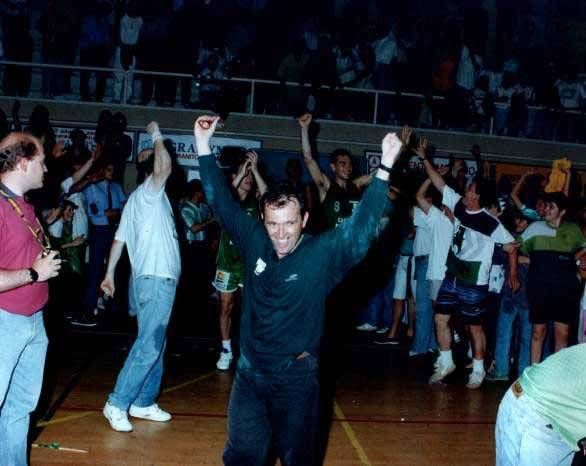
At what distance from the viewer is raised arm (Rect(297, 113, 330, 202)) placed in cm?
815

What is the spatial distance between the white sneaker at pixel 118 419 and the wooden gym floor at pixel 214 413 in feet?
0.19

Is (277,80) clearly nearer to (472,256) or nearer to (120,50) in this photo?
(120,50)

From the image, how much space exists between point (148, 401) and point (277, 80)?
11112mm

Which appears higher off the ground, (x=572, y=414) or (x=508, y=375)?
(x=572, y=414)

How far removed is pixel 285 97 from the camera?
16672mm

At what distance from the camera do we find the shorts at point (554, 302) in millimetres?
8500

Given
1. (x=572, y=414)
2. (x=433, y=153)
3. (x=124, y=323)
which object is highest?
(x=433, y=153)

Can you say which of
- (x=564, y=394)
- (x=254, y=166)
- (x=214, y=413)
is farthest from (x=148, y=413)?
(x=564, y=394)

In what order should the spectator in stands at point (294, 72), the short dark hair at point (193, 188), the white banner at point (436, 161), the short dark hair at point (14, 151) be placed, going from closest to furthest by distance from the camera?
the short dark hair at point (14, 151) < the short dark hair at point (193, 188) < the white banner at point (436, 161) < the spectator in stands at point (294, 72)

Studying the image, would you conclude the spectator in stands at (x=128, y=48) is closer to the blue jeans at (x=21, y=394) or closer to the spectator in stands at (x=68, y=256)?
the spectator in stands at (x=68, y=256)

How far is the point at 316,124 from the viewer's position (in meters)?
16.4

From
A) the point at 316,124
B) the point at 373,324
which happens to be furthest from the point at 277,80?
the point at 373,324

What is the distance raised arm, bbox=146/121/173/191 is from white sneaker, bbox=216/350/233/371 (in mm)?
2988

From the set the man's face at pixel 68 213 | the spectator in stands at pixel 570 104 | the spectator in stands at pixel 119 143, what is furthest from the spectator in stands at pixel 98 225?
the spectator in stands at pixel 570 104
